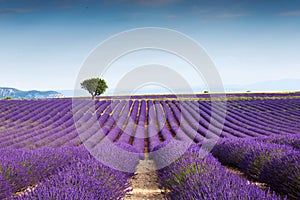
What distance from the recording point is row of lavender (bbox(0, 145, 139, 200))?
7.91 feet

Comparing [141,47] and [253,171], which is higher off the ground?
[141,47]

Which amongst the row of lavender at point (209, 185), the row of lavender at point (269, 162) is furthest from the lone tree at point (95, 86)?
the row of lavender at point (209, 185)

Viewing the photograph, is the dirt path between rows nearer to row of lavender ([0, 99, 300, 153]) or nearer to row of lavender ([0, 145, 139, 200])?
row of lavender ([0, 145, 139, 200])

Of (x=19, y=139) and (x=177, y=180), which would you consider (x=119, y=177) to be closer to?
(x=177, y=180)

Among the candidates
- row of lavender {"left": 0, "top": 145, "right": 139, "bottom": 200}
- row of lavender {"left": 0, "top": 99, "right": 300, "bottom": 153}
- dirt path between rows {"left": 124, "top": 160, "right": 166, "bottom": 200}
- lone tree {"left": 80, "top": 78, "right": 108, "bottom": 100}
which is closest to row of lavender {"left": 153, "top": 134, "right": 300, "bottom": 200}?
dirt path between rows {"left": 124, "top": 160, "right": 166, "bottom": 200}

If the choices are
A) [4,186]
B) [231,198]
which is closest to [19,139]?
[4,186]

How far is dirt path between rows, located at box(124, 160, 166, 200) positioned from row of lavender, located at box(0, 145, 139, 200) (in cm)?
17

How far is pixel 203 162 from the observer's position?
12.4 ft

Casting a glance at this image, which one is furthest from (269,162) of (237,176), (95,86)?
(95,86)

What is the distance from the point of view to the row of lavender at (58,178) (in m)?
2.41

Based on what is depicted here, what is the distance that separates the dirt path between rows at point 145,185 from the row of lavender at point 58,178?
17 centimetres

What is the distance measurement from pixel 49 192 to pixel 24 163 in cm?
226

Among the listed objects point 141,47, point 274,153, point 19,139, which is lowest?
point 19,139

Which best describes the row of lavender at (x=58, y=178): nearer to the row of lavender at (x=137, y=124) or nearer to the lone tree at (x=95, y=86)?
the row of lavender at (x=137, y=124)
